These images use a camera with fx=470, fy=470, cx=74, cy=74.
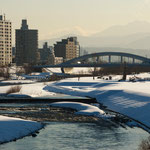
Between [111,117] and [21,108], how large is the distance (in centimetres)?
1437

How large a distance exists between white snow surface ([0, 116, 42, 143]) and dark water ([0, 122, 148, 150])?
95 centimetres

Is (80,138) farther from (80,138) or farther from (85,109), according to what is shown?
(85,109)

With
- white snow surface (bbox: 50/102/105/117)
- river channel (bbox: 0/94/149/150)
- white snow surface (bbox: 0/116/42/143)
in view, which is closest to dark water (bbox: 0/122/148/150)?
river channel (bbox: 0/94/149/150)

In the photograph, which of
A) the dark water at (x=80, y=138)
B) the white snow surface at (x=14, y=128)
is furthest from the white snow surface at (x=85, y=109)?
the white snow surface at (x=14, y=128)

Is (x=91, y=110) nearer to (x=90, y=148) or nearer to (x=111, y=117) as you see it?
(x=111, y=117)

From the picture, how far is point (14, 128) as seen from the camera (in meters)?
42.7

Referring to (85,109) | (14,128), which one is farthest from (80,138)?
(85,109)

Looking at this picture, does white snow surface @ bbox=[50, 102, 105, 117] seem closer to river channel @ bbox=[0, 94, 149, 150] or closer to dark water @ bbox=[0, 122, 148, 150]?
river channel @ bbox=[0, 94, 149, 150]

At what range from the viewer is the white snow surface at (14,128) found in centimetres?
4019

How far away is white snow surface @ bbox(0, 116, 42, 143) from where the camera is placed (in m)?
40.2

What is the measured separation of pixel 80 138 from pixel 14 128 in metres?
6.43

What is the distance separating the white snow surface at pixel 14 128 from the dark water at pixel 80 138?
3.11 feet

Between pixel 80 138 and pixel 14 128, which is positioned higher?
pixel 14 128

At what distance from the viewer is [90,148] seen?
120 feet
